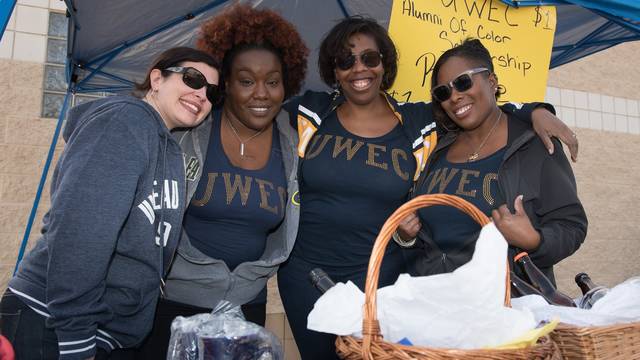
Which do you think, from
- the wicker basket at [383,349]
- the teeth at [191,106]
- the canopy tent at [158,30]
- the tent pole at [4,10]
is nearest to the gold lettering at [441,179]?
the wicker basket at [383,349]

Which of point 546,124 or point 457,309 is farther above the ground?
point 546,124

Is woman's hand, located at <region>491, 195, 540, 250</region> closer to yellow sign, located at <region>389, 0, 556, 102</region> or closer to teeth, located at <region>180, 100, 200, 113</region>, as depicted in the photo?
teeth, located at <region>180, 100, 200, 113</region>

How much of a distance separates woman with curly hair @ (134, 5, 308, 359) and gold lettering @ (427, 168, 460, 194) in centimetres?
60

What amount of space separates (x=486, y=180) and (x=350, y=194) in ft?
1.93

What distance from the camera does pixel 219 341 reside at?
1.34 metres

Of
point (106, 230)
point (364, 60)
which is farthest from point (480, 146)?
point (106, 230)

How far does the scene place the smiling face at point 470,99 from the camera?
2143 mm

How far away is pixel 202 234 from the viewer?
2.06 meters

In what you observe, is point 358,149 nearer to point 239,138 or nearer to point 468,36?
point 239,138

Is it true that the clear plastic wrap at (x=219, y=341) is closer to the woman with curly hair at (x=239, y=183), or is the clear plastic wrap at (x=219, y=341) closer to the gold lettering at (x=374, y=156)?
the woman with curly hair at (x=239, y=183)

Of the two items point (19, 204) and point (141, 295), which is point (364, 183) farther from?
point (19, 204)

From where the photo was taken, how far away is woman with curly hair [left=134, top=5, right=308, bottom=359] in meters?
2.03

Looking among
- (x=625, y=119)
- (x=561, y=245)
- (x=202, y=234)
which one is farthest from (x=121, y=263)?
(x=625, y=119)

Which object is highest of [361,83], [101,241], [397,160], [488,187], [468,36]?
[468,36]
